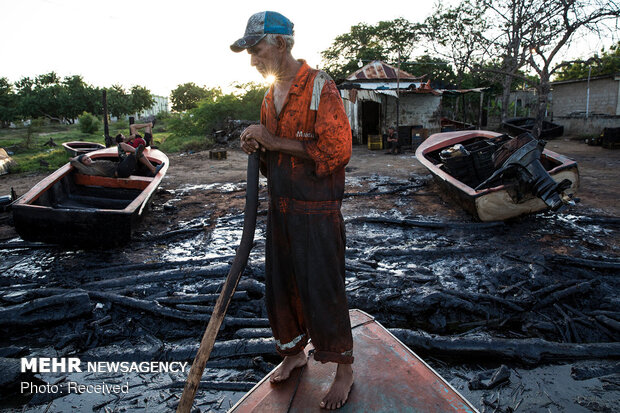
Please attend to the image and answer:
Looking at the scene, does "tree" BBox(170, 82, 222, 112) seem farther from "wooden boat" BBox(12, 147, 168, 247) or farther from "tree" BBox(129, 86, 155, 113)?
"wooden boat" BBox(12, 147, 168, 247)

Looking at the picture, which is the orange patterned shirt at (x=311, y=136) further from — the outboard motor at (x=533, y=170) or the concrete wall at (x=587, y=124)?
the concrete wall at (x=587, y=124)

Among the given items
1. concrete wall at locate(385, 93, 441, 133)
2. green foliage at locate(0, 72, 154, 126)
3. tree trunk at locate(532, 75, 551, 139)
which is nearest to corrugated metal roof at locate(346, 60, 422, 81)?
concrete wall at locate(385, 93, 441, 133)

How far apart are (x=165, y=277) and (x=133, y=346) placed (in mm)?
1173

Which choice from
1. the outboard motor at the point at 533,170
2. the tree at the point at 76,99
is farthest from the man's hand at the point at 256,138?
the tree at the point at 76,99

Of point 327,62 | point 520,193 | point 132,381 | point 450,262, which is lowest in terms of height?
point 132,381

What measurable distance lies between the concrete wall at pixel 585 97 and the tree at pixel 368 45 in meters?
11.5

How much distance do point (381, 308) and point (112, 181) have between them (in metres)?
5.60

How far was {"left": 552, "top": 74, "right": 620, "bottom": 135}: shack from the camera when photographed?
17734 millimetres

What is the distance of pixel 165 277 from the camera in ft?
13.8

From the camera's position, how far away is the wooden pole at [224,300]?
1.49 m

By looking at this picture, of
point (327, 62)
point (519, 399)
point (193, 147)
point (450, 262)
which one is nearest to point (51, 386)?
point (519, 399)

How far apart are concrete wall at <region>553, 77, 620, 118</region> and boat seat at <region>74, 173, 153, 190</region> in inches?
948

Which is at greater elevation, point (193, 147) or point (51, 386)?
point (193, 147)

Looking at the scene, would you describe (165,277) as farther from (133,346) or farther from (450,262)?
(450,262)
